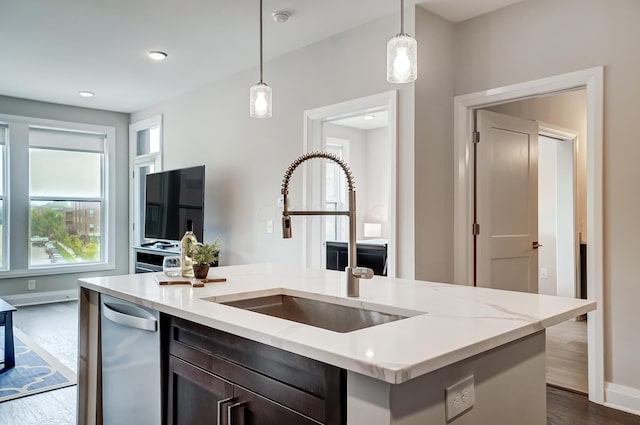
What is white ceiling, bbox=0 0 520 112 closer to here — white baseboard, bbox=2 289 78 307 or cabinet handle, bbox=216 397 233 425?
white baseboard, bbox=2 289 78 307

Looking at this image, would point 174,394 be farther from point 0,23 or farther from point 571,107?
point 571,107

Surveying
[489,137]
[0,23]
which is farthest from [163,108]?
[489,137]

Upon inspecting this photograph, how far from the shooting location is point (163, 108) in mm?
6133

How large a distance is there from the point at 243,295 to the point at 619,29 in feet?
8.77

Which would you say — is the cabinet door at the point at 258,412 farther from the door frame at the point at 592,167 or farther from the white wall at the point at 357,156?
the white wall at the point at 357,156

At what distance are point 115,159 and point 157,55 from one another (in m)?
2.90

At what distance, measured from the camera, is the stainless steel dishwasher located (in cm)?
178

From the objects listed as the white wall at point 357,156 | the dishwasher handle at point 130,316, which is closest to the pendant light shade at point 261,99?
the dishwasher handle at point 130,316

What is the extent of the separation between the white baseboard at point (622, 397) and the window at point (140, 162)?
542cm

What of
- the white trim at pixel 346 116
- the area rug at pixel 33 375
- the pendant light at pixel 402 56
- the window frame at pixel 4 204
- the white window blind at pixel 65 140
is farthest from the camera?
the white window blind at pixel 65 140

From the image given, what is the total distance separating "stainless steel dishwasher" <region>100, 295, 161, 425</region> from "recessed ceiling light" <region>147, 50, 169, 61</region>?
2.82 m

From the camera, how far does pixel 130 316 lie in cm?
188

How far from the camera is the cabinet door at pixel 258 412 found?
1.20m

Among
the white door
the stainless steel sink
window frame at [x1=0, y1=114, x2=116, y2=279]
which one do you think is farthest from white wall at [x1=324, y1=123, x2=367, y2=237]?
the stainless steel sink
